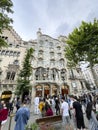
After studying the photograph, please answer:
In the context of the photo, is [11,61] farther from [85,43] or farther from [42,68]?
[85,43]

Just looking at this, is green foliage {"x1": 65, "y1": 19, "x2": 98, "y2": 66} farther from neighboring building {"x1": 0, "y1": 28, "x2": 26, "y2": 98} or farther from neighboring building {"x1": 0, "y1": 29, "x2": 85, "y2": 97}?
neighboring building {"x1": 0, "y1": 28, "x2": 26, "y2": 98}

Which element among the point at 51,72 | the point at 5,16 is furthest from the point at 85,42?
the point at 51,72

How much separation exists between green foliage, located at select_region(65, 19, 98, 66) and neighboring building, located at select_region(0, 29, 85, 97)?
37.7 feet

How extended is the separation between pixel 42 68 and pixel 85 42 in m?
14.8

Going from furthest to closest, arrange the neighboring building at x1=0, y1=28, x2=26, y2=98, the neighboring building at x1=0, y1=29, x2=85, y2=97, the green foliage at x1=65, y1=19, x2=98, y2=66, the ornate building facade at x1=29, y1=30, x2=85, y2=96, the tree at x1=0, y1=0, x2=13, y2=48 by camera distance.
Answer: the ornate building facade at x1=29, y1=30, x2=85, y2=96
the neighboring building at x1=0, y1=29, x2=85, y2=97
the neighboring building at x1=0, y1=28, x2=26, y2=98
the green foliage at x1=65, y1=19, x2=98, y2=66
the tree at x1=0, y1=0, x2=13, y2=48

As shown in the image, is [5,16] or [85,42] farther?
[85,42]

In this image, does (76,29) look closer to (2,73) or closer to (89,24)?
(89,24)

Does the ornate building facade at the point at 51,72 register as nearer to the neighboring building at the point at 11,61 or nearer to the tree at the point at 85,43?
the neighboring building at the point at 11,61

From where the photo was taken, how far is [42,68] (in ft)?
90.8

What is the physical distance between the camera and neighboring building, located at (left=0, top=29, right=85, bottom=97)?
80.3 ft

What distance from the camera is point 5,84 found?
22766 mm

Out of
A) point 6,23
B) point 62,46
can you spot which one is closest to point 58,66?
point 62,46

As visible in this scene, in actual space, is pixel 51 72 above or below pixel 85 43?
below

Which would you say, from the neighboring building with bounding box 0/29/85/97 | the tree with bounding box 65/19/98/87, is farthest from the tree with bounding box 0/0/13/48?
the neighboring building with bounding box 0/29/85/97
